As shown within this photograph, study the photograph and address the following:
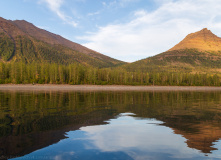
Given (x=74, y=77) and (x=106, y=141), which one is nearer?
(x=106, y=141)

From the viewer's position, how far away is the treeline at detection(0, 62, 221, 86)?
123750 millimetres

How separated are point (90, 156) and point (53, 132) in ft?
15.3

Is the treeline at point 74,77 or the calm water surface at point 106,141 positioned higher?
the treeline at point 74,77

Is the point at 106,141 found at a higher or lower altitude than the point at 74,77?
lower

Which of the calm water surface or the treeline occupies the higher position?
the treeline

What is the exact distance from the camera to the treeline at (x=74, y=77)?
12375 cm

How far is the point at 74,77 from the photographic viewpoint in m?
132

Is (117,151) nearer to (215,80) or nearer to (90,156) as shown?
(90,156)

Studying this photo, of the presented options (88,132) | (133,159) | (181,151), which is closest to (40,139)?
(88,132)

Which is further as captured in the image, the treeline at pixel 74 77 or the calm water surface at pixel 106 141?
the treeline at pixel 74 77

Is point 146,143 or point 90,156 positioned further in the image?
point 146,143

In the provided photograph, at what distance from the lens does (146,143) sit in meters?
10.5

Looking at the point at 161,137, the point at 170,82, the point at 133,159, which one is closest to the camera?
the point at 133,159

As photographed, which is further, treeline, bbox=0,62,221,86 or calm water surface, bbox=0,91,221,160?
treeline, bbox=0,62,221,86
